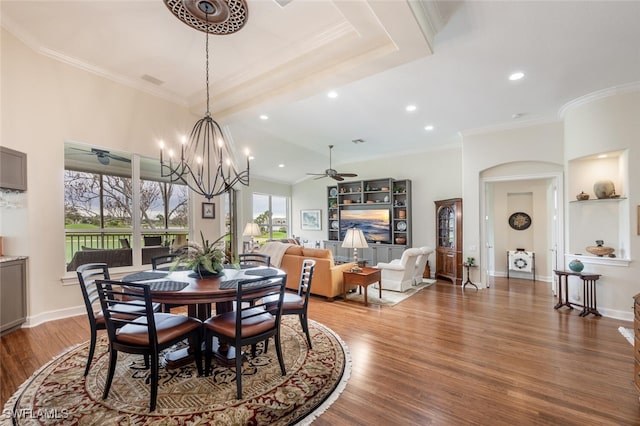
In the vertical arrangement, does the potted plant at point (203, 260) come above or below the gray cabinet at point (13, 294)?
above

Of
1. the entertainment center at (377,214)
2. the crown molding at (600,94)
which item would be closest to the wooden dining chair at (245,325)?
the crown molding at (600,94)

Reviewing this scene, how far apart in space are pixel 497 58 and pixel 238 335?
4123mm

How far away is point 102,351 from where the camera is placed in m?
2.88

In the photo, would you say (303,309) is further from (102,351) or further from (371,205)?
(371,205)

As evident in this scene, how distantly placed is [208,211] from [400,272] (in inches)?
155

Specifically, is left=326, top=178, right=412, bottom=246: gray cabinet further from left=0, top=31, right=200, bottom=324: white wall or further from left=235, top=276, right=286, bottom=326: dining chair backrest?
left=0, top=31, right=200, bottom=324: white wall

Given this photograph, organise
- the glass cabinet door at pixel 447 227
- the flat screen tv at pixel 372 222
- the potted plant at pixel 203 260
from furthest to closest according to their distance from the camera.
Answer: the flat screen tv at pixel 372 222, the glass cabinet door at pixel 447 227, the potted plant at pixel 203 260

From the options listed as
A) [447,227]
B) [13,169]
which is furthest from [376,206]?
[13,169]

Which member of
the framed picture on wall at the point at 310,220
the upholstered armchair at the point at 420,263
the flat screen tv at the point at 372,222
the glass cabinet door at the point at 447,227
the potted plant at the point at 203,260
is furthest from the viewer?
the framed picture on wall at the point at 310,220

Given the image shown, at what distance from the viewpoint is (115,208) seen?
452 cm

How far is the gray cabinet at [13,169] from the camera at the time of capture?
320 cm

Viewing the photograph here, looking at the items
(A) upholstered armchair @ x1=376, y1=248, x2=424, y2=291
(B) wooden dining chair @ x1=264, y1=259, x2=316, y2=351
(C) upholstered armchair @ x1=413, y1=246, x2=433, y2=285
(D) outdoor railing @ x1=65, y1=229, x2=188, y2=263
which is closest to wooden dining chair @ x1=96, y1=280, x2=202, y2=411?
(B) wooden dining chair @ x1=264, y1=259, x2=316, y2=351

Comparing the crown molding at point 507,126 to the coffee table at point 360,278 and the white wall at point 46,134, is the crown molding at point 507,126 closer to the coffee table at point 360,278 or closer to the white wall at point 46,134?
the coffee table at point 360,278

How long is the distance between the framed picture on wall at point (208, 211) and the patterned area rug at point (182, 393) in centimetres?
281
